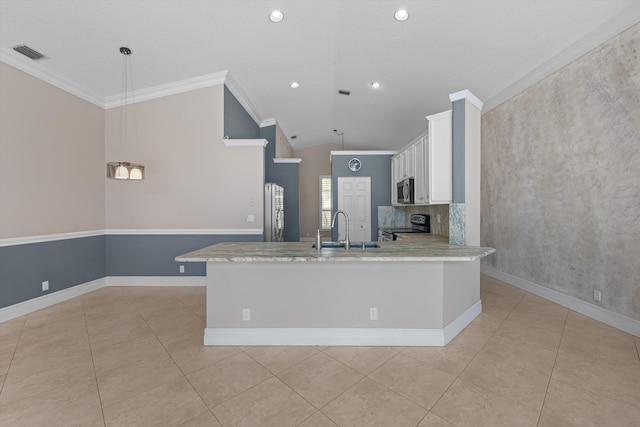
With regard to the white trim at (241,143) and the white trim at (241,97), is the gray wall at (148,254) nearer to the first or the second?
the white trim at (241,143)

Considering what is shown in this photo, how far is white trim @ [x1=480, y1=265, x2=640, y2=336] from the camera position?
278 cm

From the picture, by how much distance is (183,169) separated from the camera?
451 centimetres

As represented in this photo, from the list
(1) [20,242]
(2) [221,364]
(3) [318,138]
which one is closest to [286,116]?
(3) [318,138]

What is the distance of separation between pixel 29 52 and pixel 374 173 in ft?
18.6

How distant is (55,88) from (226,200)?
254 cm

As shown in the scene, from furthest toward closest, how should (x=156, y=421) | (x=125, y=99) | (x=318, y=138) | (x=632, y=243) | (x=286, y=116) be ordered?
(x=318, y=138)
(x=286, y=116)
(x=125, y=99)
(x=632, y=243)
(x=156, y=421)

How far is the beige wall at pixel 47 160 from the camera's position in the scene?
125 inches

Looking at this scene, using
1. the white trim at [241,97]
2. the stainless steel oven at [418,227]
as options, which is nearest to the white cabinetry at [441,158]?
the stainless steel oven at [418,227]

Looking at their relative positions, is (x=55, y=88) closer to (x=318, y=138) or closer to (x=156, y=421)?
(x=156, y=421)

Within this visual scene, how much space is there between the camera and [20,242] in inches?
129

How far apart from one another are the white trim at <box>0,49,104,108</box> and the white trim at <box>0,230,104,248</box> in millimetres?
1936

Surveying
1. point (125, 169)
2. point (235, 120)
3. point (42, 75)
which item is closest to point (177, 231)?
point (125, 169)

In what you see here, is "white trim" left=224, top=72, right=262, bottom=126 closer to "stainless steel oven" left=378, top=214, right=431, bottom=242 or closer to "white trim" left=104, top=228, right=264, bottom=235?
"white trim" left=104, top=228, right=264, bottom=235

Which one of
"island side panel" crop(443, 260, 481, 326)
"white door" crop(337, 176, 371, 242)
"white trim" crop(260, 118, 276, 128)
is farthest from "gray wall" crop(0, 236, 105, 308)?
"island side panel" crop(443, 260, 481, 326)
